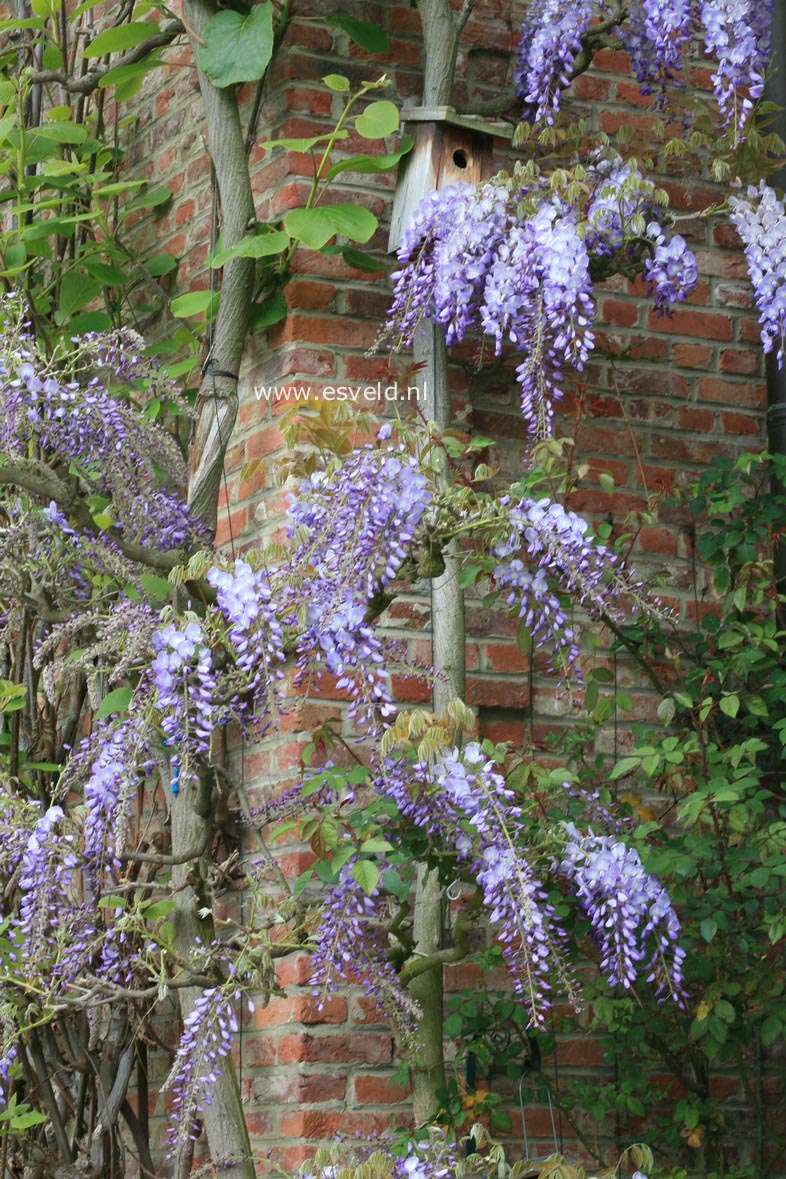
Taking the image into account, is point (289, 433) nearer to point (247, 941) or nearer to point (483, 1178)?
point (247, 941)

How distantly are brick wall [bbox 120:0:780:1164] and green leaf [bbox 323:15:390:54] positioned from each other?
0.06 m

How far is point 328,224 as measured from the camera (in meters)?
2.66

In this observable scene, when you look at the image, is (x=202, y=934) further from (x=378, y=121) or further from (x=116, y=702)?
(x=378, y=121)

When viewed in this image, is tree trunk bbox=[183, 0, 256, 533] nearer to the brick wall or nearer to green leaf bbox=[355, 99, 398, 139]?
the brick wall

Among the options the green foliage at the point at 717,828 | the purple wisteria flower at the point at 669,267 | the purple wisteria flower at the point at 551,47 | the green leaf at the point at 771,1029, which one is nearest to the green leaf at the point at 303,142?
the purple wisteria flower at the point at 551,47

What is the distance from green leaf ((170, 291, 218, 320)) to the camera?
280cm

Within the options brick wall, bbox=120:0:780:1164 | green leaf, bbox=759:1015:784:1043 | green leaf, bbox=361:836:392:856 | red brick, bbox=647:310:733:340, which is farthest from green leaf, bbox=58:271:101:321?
green leaf, bbox=759:1015:784:1043

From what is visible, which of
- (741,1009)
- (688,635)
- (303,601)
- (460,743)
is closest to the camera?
(303,601)

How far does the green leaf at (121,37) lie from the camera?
2.91 meters

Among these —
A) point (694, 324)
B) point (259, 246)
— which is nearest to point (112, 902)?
point (259, 246)

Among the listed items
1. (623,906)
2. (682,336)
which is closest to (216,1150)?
(623,906)

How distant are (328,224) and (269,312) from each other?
0.74ft

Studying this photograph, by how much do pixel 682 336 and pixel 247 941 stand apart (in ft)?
5.41

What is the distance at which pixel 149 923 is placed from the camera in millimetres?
2844
